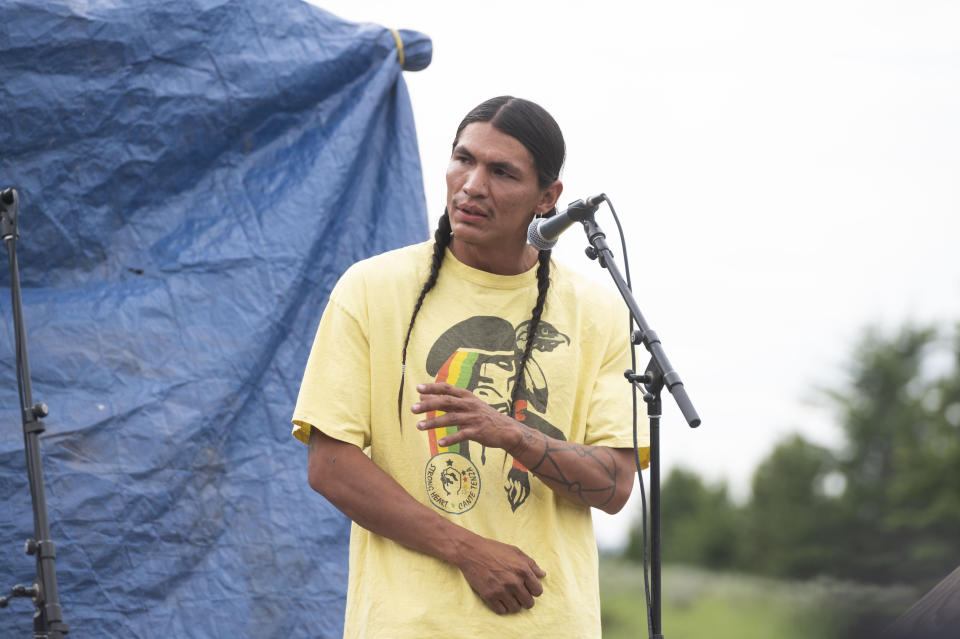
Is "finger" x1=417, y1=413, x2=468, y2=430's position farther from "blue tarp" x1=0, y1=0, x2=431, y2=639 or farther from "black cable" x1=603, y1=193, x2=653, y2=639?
"blue tarp" x1=0, y1=0, x2=431, y2=639

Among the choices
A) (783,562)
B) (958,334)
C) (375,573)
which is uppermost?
(375,573)

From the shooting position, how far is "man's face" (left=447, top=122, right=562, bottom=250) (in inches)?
103

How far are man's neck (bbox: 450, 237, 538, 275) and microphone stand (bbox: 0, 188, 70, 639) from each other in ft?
3.53

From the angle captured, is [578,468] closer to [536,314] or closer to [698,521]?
[536,314]

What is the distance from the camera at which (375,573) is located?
241 centimetres

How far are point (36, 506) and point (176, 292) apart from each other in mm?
1169

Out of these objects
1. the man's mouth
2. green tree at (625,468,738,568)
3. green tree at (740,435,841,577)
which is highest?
the man's mouth

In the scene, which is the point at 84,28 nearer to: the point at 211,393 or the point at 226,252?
the point at 226,252

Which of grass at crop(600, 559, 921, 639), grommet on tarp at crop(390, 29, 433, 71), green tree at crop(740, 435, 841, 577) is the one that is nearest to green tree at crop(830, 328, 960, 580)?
green tree at crop(740, 435, 841, 577)

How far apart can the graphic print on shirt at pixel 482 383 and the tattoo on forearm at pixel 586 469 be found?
0.32 feet

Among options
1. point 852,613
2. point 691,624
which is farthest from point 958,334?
point 852,613

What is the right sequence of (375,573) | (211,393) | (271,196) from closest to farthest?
(375,573), (211,393), (271,196)

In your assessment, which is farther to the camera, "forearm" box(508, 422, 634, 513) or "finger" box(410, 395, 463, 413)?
"forearm" box(508, 422, 634, 513)

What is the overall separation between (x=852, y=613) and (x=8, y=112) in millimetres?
3146
